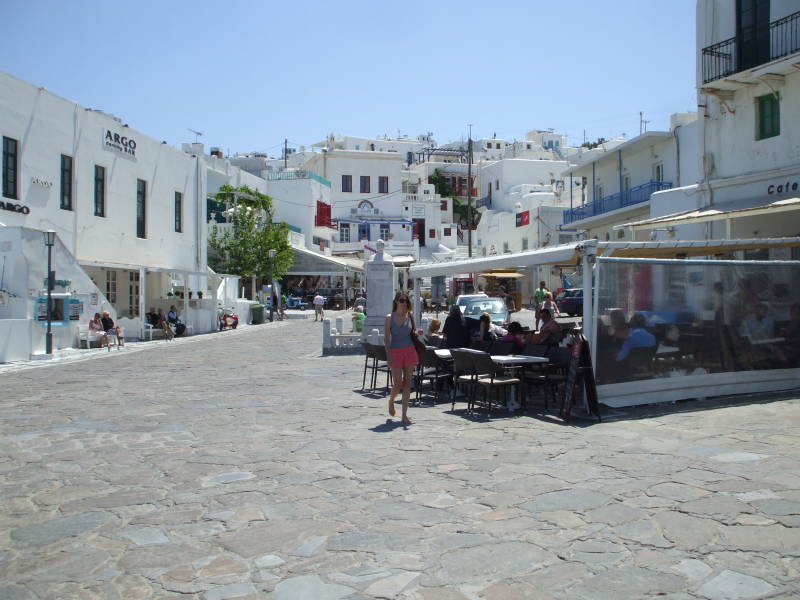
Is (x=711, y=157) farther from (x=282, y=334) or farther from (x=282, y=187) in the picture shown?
(x=282, y=187)

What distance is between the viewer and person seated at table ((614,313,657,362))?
9.23 metres

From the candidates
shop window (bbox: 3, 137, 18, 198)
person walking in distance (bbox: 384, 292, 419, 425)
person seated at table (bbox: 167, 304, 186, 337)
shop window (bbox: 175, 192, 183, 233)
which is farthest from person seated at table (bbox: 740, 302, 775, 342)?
shop window (bbox: 175, 192, 183, 233)

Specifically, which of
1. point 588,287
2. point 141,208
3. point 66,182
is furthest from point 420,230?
point 588,287

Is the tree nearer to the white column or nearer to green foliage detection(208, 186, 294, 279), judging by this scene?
green foliage detection(208, 186, 294, 279)

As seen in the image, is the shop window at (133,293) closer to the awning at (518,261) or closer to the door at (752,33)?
the awning at (518,261)

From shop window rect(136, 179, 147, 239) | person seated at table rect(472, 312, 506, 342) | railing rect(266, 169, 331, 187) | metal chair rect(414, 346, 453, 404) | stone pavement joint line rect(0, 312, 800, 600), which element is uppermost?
railing rect(266, 169, 331, 187)

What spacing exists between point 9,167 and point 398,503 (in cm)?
1877

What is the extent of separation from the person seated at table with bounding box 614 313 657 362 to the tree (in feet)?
92.3

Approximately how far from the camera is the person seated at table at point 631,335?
923cm

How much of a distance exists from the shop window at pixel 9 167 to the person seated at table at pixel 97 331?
164 inches

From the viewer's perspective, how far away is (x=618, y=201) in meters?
30.9

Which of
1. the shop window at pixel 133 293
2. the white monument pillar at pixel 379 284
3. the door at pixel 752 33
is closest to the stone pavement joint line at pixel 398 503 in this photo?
the white monument pillar at pixel 379 284

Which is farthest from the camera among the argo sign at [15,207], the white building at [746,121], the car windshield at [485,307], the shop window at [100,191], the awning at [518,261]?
the shop window at [100,191]

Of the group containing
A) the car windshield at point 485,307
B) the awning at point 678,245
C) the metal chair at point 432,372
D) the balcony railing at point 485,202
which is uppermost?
the balcony railing at point 485,202
